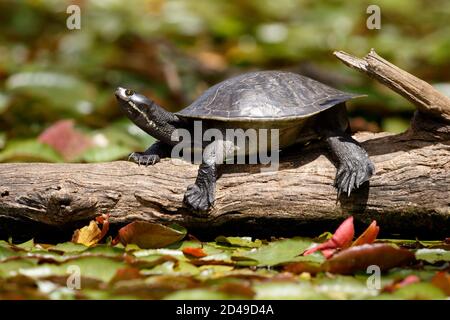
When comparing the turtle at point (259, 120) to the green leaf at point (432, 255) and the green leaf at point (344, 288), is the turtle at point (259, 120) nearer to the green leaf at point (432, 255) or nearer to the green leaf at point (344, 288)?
the green leaf at point (432, 255)

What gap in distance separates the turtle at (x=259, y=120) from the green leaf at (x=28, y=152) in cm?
118

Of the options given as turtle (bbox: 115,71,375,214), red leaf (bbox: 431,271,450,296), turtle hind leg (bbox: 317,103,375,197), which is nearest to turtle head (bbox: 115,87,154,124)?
turtle (bbox: 115,71,375,214)

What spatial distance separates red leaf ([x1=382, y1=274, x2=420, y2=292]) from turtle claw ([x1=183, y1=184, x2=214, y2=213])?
0.94 metres

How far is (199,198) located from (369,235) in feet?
2.35

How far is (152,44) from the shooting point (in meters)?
7.59

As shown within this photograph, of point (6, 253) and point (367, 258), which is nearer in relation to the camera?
point (367, 258)

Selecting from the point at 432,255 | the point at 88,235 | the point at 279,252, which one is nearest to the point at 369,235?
the point at 432,255

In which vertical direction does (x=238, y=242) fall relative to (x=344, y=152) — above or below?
below

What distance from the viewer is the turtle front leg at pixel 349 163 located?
290 cm

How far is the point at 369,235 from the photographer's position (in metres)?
2.69

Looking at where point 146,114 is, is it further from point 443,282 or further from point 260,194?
point 443,282

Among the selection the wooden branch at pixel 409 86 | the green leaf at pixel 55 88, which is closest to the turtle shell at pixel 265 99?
the wooden branch at pixel 409 86

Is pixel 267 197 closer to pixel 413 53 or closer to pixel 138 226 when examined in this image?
pixel 138 226

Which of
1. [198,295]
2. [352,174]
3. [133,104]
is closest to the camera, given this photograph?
[198,295]
